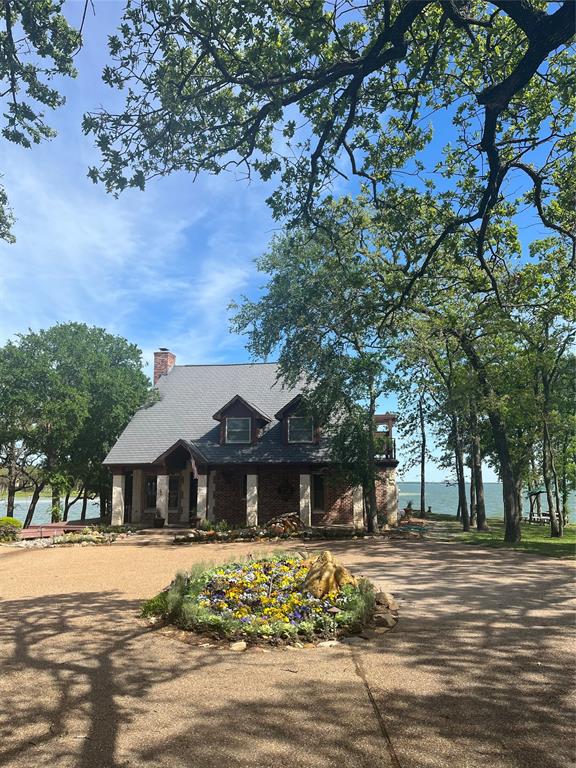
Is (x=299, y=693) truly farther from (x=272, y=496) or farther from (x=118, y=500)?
(x=118, y=500)

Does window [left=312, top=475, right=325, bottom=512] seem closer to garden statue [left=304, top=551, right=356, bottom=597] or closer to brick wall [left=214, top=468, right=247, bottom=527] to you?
brick wall [left=214, top=468, right=247, bottom=527]

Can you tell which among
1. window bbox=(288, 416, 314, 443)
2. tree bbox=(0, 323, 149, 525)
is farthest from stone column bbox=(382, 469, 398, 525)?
tree bbox=(0, 323, 149, 525)

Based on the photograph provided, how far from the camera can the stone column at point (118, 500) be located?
26377 mm

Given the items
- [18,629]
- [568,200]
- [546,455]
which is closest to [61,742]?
[18,629]

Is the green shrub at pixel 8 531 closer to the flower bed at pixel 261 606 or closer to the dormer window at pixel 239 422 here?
the dormer window at pixel 239 422

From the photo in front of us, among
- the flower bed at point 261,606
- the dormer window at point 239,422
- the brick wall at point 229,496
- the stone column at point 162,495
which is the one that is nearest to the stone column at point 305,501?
the brick wall at point 229,496

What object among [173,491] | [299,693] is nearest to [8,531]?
[173,491]

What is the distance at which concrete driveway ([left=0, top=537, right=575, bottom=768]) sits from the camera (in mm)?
4031

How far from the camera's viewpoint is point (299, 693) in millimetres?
5109

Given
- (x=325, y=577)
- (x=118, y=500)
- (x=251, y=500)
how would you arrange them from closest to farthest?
(x=325, y=577) < (x=251, y=500) < (x=118, y=500)

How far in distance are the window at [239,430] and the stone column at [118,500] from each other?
6.01 meters

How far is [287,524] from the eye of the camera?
→ 71.5 ft

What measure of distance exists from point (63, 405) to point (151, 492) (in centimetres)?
759

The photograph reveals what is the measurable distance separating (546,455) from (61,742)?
26532mm
